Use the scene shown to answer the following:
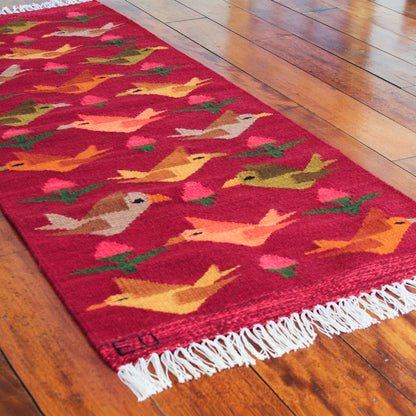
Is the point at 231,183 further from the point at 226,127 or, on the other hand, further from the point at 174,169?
the point at 226,127

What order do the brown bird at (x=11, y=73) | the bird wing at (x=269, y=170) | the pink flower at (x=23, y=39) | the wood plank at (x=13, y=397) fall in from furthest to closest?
the pink flower at (x=23, y=39), the brown bird at (x=11, y=73), the bird wing at (x=269, y=170), the wood plank at (x=13, y=397)

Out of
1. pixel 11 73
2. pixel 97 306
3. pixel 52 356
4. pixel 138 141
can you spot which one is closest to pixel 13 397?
pixel 52 356

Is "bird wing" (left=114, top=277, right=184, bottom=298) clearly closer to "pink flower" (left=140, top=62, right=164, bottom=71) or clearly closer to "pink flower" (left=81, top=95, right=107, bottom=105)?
"pink flower" (left=81, top=95, right=107, bottom=105)

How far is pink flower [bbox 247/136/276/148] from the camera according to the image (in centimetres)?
164

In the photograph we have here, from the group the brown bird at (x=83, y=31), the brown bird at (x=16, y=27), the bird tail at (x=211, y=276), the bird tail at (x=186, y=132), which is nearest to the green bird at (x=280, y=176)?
the bird tail at (x=186, y=132)

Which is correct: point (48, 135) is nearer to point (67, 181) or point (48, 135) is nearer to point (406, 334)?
point (67, 181)

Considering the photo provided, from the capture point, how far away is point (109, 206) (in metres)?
1.37

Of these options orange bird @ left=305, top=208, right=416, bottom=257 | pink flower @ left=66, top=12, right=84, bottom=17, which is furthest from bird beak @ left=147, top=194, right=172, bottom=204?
pink flower @ left=66, top=12, right=84, bottom=17

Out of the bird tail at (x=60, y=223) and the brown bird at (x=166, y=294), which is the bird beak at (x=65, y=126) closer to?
the bird tail at (x=60, y=223)

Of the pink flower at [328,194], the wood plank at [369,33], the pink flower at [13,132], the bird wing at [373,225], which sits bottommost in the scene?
the pink flower at [13,132]

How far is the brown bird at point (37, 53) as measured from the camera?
7.04ft

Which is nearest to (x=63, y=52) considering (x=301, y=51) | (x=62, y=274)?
(x=301, y=51)

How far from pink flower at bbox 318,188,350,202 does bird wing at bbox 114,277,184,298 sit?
428mm

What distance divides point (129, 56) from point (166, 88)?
299 mm
